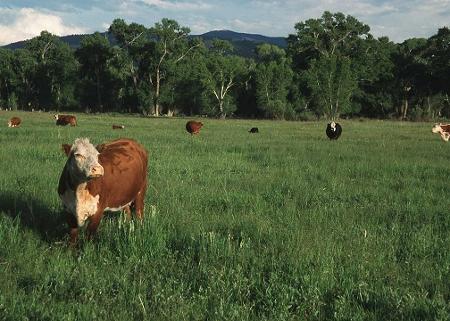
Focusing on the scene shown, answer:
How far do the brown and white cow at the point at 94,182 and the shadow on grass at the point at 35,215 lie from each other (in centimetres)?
59

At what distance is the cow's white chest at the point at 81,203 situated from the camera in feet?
19.2

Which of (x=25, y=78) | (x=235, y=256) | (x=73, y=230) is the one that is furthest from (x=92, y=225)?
(x=25, y=78)

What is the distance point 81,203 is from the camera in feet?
19.2

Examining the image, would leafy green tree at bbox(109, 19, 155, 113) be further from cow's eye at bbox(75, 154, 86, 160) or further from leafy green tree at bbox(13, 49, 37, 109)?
cow's eye at bbox(75, 154, 86, 160)

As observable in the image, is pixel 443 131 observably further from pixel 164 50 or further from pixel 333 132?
pixel 164 50

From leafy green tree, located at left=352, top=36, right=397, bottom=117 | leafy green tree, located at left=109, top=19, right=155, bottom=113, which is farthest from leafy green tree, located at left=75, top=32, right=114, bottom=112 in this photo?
leafy green tree, located at left=352, top=36, right=397, bottom=117

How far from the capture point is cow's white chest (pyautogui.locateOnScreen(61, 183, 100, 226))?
5.85m

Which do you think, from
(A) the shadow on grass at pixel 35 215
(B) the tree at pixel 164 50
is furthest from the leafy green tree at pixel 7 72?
(A) the shadow on grass at pixel 35 215

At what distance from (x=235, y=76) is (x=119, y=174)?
6854 cm

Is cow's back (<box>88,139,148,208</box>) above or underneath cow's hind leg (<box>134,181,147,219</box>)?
above

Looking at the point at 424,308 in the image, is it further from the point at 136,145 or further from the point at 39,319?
the point at 136,145

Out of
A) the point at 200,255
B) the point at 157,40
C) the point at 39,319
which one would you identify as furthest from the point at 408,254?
the point at 157,40

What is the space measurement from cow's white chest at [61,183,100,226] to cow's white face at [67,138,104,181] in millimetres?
209

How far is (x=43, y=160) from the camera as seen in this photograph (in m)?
13.5
